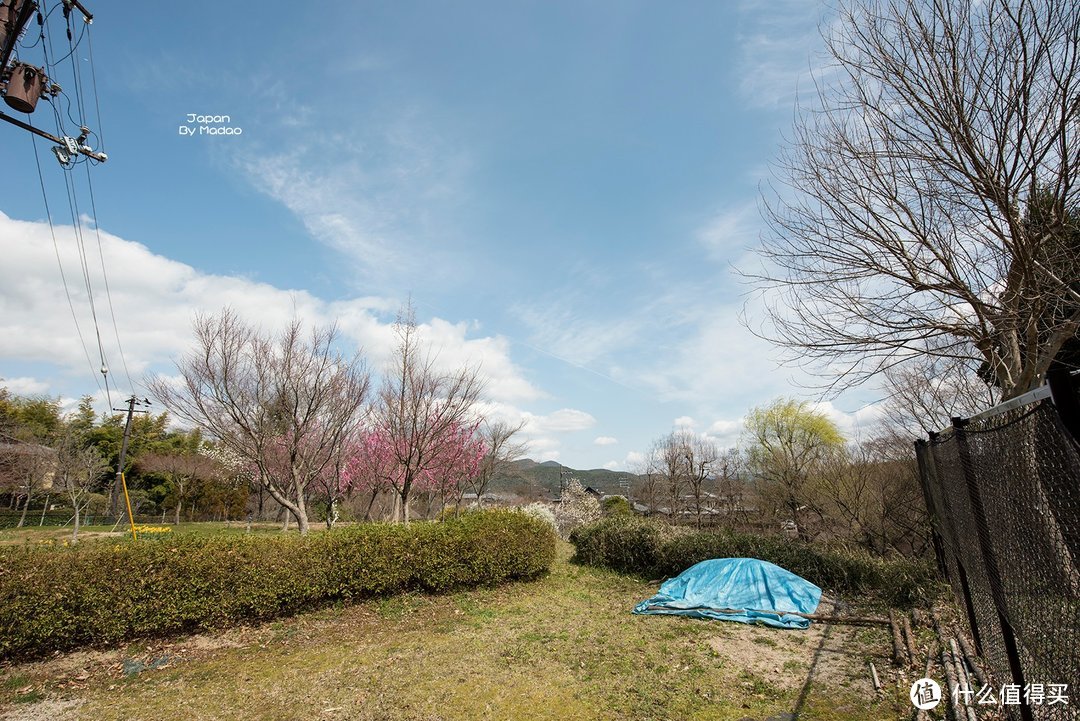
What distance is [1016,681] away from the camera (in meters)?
2.37

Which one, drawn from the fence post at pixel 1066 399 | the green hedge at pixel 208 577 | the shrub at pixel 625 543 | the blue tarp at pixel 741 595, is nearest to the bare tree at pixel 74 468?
the green hedge at pixel 208 577

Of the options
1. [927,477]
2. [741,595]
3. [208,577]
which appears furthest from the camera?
[741,595]

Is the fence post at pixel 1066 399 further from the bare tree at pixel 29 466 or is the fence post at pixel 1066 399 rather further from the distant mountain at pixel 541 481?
the bare tree at pixel 29 466

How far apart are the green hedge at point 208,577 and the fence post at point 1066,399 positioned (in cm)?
790

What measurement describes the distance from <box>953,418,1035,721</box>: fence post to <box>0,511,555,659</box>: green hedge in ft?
24.0


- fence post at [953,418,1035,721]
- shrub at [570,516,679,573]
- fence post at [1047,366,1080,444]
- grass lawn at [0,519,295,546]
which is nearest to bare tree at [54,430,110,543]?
grass lawn at [0,519,295,546]

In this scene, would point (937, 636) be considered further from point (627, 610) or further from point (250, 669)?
point (250, 669)

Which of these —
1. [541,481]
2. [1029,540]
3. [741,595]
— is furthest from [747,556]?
[541,481]

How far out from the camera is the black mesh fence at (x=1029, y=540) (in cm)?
174

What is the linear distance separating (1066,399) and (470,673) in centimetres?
540

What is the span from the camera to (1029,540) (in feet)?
7.37

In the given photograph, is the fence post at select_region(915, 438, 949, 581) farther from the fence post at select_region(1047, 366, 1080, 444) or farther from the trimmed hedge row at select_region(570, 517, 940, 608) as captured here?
the fence post at select_region(1047, 366, 1080, 444)

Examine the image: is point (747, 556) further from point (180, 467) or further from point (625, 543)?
point (180, 467)

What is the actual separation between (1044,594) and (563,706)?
147 inches
